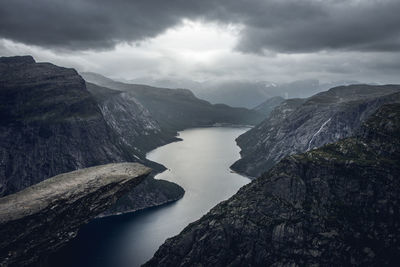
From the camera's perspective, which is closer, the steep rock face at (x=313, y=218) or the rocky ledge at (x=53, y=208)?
the rocky ledge at (x=53, y=208)

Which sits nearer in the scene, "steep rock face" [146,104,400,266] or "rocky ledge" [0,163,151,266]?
"rocky ledge" [0,163,151,266]

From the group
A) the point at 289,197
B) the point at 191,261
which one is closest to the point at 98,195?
the point at 191,261

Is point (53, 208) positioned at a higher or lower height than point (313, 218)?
higher

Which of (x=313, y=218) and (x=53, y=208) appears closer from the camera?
(x=53, y=208)

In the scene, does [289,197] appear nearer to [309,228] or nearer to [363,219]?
[309,228]
